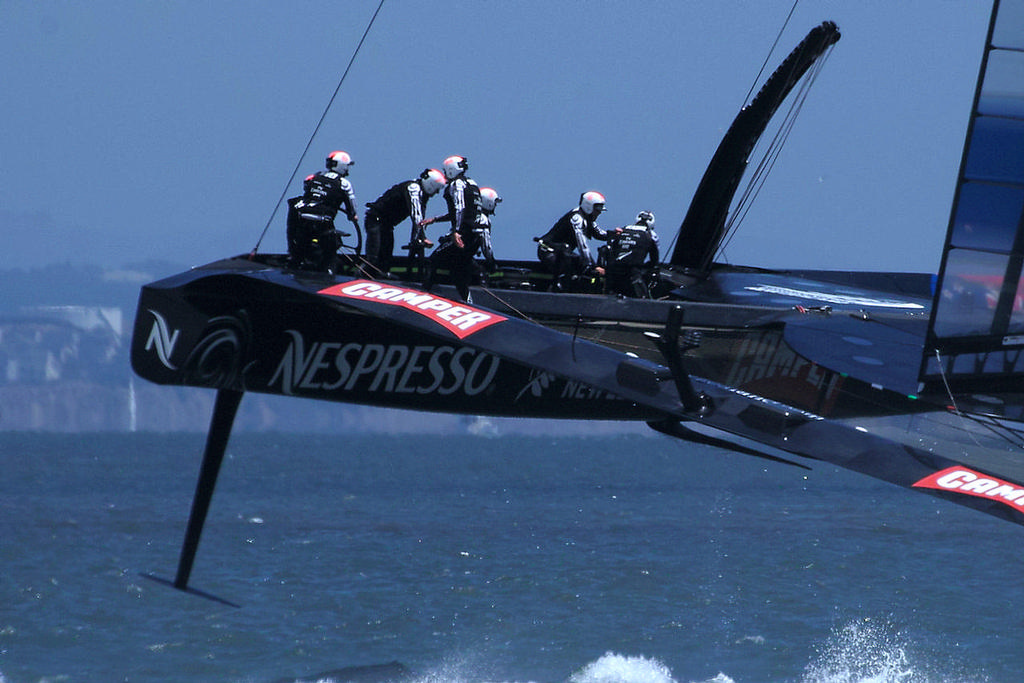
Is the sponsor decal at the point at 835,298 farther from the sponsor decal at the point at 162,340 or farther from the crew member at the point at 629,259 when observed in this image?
the sponsor decal at the point at 162,340

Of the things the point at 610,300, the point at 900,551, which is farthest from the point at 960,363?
the point at 900,551

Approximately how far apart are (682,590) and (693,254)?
12509mm

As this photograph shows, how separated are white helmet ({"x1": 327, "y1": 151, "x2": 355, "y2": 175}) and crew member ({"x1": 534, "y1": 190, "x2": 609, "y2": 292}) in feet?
6.96

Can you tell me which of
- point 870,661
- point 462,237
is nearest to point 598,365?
point 462,237

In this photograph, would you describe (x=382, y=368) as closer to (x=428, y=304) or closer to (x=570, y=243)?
(x=428, y=304)

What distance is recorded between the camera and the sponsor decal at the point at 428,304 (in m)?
9.41

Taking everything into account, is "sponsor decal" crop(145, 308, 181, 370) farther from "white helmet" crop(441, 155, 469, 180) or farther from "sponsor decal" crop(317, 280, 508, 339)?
"white helmet" crop(441, 155, 469, 180)

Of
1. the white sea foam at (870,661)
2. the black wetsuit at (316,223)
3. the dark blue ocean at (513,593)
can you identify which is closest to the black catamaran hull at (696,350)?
the black wetsuit at (316,223)

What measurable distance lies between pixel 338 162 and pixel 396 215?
3.07 ft

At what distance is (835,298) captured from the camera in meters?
13.3

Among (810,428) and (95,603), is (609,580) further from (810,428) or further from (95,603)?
(810,428)

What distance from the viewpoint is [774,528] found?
4438 cm

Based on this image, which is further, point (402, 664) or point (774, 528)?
point (774, 528)

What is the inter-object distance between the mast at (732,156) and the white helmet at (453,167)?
4.08 meters
